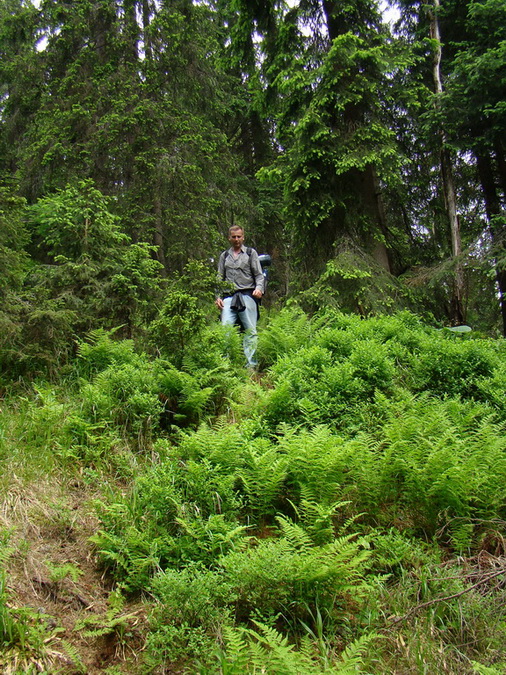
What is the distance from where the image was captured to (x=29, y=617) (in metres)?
2.46

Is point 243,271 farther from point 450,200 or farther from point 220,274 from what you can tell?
point 450,200

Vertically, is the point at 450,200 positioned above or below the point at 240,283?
above

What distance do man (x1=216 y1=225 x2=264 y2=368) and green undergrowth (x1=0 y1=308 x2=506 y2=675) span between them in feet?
5.00

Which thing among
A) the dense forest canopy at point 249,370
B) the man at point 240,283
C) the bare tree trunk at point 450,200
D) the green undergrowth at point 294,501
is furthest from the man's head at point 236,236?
the bare tree trunk at point 450,200

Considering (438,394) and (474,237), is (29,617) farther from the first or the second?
(474,237)

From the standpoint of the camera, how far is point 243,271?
23.3 feet

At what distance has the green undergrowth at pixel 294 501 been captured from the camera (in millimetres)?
2438

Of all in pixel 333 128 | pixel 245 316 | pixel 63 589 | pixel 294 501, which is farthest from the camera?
pixel 333 128

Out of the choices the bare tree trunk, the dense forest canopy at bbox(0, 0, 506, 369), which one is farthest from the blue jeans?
the bare tree trunk

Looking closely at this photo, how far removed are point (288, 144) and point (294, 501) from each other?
839cm

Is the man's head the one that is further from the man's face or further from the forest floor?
the forest floor

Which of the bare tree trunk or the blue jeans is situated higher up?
the bare tree trunk

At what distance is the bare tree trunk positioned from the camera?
894 centimetres

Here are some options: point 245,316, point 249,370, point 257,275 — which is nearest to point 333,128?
point 257,275
